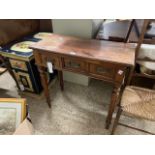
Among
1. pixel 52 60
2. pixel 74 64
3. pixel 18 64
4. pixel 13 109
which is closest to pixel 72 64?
pixel 74 64

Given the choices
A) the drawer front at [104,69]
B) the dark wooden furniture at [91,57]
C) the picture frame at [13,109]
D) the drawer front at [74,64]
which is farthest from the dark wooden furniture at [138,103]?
the picture frame at [13,109]

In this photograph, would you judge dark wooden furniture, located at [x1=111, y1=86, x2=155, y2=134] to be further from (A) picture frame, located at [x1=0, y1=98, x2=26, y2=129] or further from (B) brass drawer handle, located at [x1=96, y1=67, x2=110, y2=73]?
(A) picture frame, located at [x1=0, y1=98, x2=26, y2=129]

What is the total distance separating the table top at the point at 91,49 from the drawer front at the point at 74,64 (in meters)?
0.06

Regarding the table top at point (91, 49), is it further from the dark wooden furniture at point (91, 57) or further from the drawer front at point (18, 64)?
the drawer front at point (18, 64)

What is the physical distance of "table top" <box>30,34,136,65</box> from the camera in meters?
0.92

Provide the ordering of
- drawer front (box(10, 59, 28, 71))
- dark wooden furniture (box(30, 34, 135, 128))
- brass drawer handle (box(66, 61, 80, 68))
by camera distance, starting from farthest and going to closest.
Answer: drawer front (box(10, 59, 28, 71)) < brass drawer handle (box(66, 61, 80, 68)) < dark wooden furniture (box(30, 34, 135, 128))

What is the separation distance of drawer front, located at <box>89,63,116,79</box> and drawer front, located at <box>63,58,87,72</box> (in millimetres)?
63

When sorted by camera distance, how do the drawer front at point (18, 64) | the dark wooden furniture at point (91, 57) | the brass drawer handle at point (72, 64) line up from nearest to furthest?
1. the dark wooden furniture at point (91, 57)
2. the brass drawer handle at point (72, 64)
3. the drawer front at point (18, 64)

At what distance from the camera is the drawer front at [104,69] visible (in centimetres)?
94

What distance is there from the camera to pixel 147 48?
99 centimetres

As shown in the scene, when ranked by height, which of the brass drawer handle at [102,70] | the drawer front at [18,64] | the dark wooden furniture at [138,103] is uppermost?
the brass drawer handle at [102,70]


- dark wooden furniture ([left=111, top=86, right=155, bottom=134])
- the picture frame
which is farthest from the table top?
the picture frame

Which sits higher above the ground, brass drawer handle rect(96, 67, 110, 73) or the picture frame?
brass drawer handle rect(96, 67, 110, 73)
